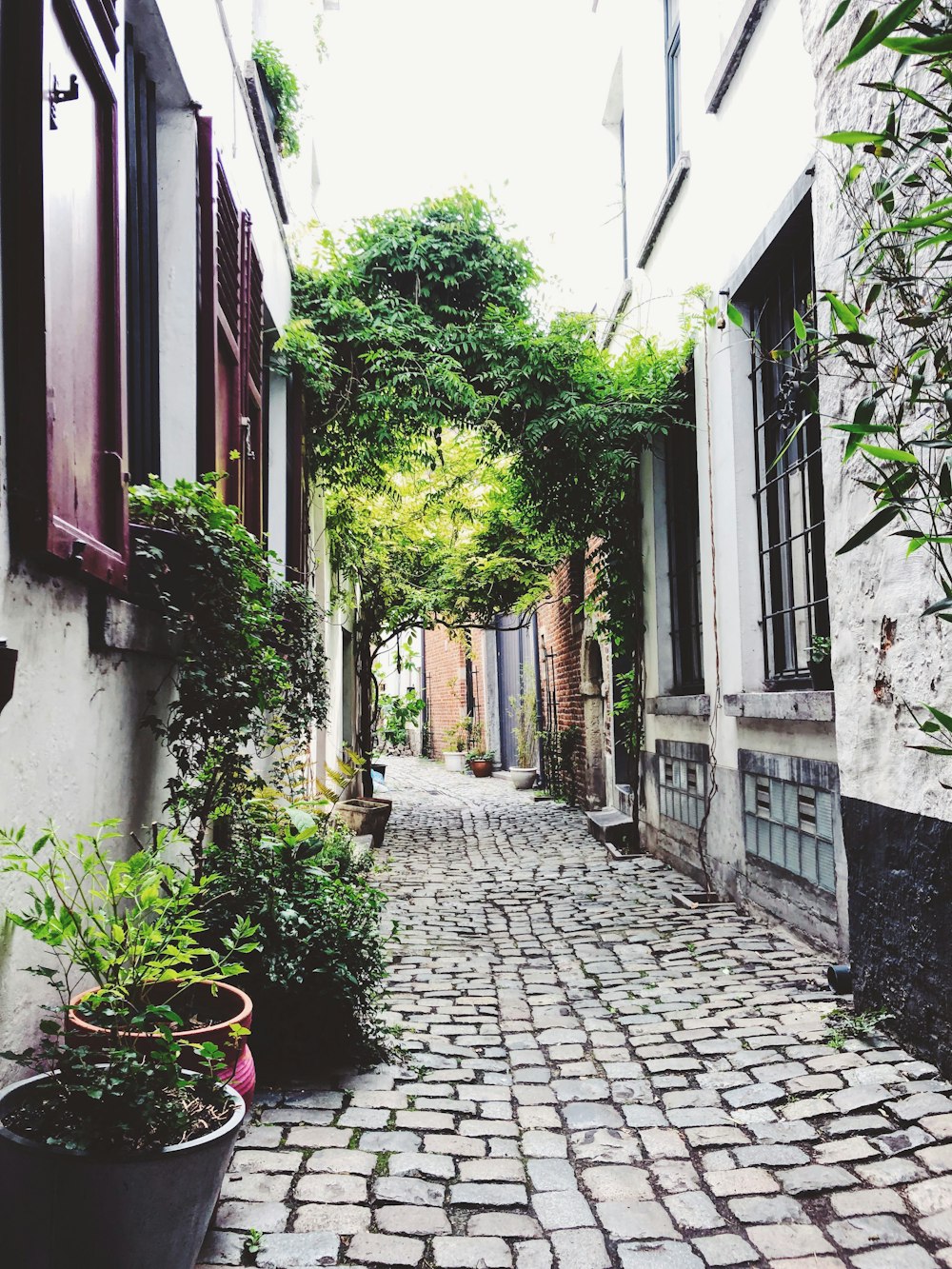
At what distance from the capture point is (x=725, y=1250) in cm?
219

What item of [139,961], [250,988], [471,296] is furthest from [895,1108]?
[471,296]

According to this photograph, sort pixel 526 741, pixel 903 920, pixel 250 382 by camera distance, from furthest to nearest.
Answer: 1. pixel 526 741
2. pixel 250 382
3. pixel 903 920

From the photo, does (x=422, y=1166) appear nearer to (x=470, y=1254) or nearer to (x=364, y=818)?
(x=470, y=1254)

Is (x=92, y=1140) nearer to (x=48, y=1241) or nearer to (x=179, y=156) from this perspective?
(x=48, y=1241)

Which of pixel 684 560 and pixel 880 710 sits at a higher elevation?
pixel 684 560

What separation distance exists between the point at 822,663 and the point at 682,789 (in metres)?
2.89

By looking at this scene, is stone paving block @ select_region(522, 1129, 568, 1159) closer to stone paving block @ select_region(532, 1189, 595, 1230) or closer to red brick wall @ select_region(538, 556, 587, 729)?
stone paving block @ select_region(532, 1189, 595, 1230)

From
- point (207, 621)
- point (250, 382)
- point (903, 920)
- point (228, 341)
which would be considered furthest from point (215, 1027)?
point (250, 382)

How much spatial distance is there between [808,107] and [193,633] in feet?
12.7

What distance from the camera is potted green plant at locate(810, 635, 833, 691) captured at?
4438 millimetres

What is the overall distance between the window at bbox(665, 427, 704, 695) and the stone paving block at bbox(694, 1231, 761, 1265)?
5.14 metres

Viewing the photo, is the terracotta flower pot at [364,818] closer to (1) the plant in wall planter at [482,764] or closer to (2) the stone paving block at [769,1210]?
(2) the stone paving block at [769,1210]

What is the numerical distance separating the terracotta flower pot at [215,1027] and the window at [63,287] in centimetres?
101

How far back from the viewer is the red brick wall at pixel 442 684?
22.1 metres
